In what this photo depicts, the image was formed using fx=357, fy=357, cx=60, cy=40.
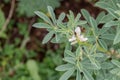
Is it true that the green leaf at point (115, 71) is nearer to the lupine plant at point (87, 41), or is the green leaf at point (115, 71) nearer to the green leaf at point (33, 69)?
the lupine plant at point (87, 41)

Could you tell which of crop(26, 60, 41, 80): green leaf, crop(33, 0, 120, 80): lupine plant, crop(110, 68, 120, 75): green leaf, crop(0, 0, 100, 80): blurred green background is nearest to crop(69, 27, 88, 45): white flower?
crop(33, 0, 120, 80): lupine plant

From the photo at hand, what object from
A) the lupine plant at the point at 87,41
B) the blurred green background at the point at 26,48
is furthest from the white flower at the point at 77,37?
the blurred green background at the point at 26,48

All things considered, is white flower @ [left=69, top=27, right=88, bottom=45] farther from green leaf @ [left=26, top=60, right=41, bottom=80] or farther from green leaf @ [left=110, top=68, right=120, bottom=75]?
green leaf @ [left=26, top=60, right=41, bottom=80]

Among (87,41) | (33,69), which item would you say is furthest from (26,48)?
(87,41)

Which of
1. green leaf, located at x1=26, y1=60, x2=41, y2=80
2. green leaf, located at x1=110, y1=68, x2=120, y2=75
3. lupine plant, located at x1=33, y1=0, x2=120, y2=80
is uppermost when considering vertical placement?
lupine plant, located at x1=33, y1=0, x2=120, y2=80

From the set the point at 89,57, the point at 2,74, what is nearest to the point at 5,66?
the point at 2,74

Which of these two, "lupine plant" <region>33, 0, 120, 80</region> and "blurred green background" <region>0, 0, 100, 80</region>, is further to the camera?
"blurred green background" <region>0, 0, 100, 80</region>

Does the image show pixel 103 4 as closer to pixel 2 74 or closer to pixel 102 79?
pixel 102 79

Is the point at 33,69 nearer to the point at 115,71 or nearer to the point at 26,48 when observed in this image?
the point at 26,48
